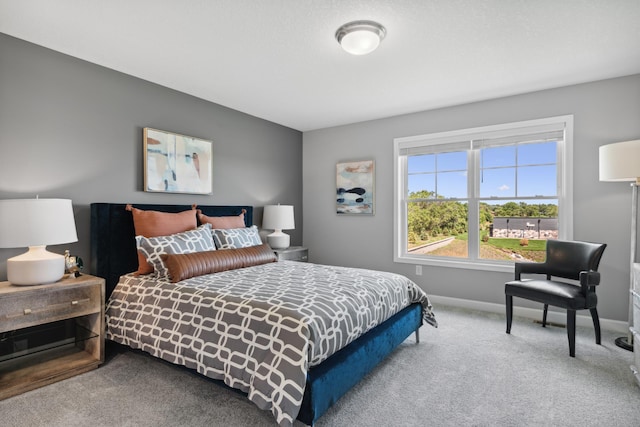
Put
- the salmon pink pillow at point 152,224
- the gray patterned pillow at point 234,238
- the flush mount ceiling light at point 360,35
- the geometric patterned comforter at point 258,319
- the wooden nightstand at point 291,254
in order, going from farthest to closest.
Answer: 1. the wooden nightstand at point 291,254
2. the gray patterned pillow at point 234,238
3. the salmon pink pillow at point 152,224
4. the flush mount ceiling light at point 360,35
5. the geometric patterned comforter at point 258,319

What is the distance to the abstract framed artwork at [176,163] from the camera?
3.23m

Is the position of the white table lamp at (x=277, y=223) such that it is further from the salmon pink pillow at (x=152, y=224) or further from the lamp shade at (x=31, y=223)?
the lamp shade at (x=31, y=223)

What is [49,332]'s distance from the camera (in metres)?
2.58

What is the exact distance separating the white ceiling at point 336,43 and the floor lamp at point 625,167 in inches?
30.2

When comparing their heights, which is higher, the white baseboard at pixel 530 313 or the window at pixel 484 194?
the window at pixel 484 194

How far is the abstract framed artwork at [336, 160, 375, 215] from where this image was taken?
463 cm

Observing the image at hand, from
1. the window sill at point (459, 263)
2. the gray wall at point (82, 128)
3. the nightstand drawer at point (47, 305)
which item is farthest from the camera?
the window sill at point (459, 263)

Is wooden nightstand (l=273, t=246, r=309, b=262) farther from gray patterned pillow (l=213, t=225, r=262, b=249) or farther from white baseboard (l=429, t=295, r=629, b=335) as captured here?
white baseboard (l=429, t=295, r=629, b=335)

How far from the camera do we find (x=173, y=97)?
11.4 ft

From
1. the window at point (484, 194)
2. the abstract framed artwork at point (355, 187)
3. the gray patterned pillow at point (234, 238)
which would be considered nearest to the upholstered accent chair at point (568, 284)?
the window at point (484, 194)

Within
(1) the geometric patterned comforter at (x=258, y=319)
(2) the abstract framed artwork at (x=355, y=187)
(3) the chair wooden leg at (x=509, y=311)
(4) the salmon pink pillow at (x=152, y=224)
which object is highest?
(2) the abstract framed artwork at (x=355, y=187)

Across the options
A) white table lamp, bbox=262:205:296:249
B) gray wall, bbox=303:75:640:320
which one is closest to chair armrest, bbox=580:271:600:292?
gray wall, bbox=303:75:640:320

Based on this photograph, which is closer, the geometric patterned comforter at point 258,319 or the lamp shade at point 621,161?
the geometric patterned comforter at point 258,319

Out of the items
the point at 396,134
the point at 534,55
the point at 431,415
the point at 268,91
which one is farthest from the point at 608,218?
the point at 268,91
